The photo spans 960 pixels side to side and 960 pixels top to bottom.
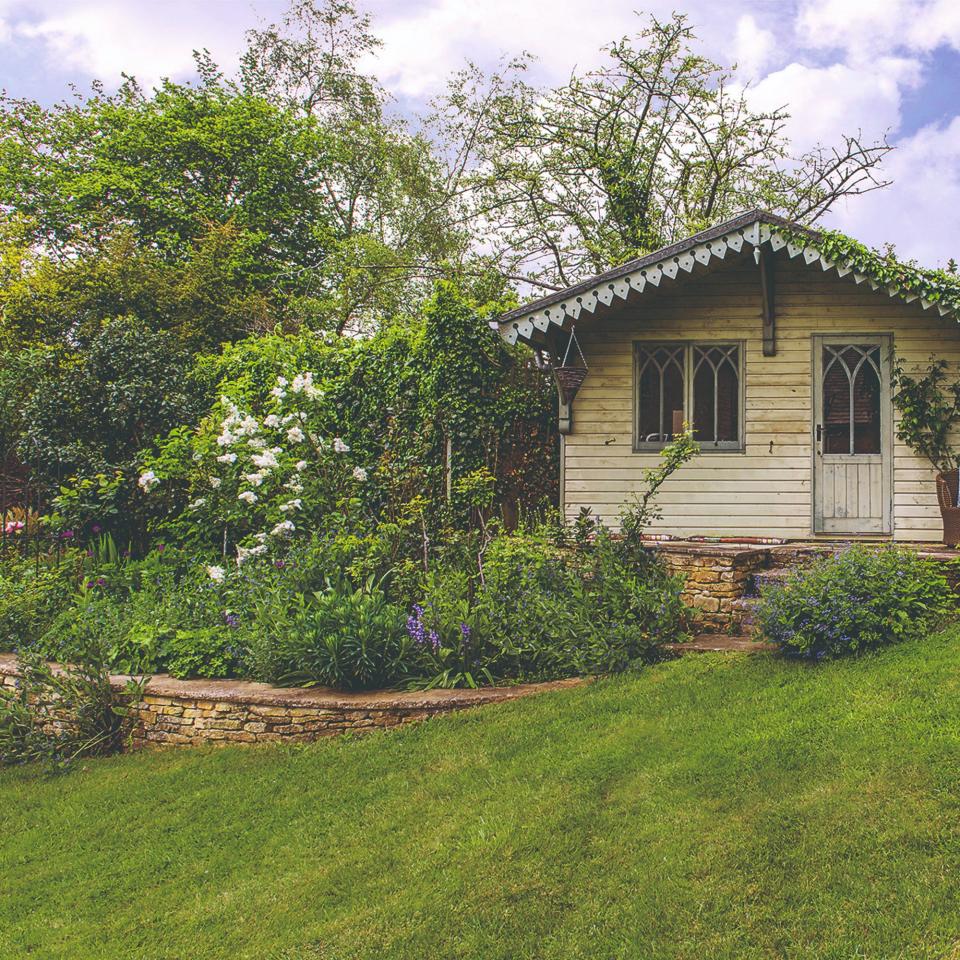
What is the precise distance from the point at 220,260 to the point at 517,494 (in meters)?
12.4

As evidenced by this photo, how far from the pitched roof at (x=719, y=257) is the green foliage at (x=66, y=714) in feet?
17.9

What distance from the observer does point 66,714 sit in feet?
21.5

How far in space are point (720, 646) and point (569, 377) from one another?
3.78 m

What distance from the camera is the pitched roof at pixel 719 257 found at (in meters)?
8.80

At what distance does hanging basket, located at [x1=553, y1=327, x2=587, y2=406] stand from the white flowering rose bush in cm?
236

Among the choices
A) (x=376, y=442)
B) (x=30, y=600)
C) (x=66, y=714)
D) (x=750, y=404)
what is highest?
(x=750, y=404)

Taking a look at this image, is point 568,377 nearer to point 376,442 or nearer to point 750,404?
point 750,404

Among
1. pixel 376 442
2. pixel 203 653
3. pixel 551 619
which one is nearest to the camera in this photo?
pixel 551 619

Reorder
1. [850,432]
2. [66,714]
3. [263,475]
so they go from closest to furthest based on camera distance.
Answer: [66,714] → [263,475] → [850,432]

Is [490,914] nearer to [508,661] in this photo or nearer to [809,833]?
[809,833]

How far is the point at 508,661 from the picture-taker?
664 centimetres

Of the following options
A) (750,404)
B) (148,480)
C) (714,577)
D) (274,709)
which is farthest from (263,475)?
(750,404)

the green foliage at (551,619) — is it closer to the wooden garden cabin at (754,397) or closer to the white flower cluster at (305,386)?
the wooden garden cabin at (754,397)

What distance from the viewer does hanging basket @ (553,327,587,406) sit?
951 centimetres
